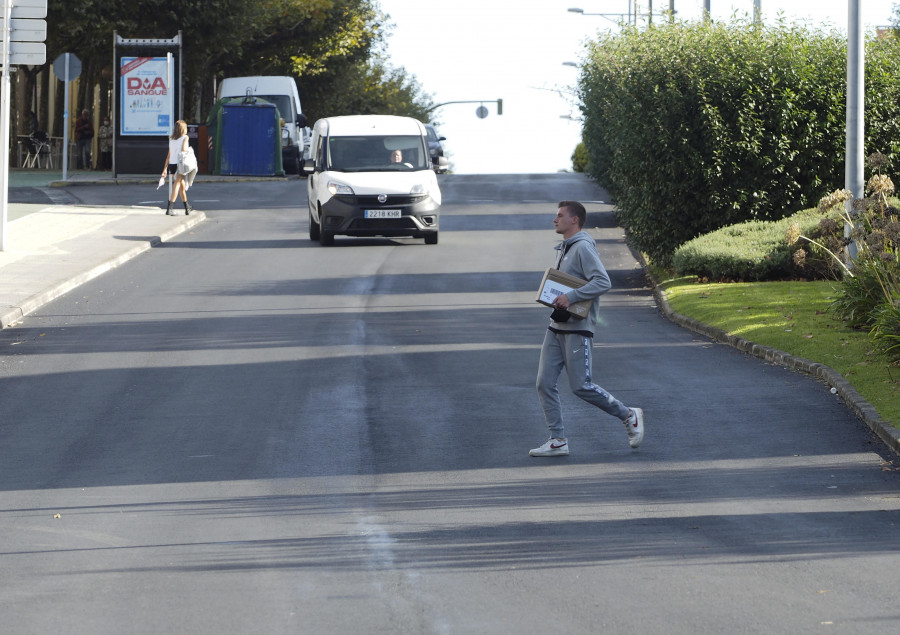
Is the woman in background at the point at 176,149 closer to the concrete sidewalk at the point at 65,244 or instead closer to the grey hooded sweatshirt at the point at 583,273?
the concrete sidewalk at the point at 65,244

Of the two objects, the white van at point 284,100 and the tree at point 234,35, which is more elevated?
the tree at point 234,35

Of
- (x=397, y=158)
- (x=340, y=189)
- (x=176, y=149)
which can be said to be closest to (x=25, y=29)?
(x=340, y=189)

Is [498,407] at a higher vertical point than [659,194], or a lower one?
lower

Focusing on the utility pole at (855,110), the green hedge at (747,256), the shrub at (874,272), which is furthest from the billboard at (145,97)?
the shrub at (874,272)

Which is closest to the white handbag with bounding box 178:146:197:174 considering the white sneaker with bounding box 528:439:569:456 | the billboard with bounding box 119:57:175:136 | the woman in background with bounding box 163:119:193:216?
the woman in background with bounding box 163:119:193:216

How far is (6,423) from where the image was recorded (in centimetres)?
1069

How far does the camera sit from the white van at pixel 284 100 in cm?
4291

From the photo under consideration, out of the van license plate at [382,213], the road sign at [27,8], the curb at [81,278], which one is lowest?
the curb at [81,278]

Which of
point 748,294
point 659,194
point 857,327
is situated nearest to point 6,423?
point 857,327

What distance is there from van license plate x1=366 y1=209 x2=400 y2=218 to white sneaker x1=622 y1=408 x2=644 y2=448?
14760mm

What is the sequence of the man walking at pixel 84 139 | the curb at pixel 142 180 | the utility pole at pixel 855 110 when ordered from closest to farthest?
1. the utility pole at pixel 855 110
2. the curb at pixel 142 180
3. the man walking at pixel 84 139

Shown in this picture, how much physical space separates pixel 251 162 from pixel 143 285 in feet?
71.1

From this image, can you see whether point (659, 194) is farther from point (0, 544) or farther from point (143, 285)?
point (0, 544)

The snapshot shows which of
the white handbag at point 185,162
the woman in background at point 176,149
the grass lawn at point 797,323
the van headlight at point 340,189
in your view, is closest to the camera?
the grass lawn at point 797,323
